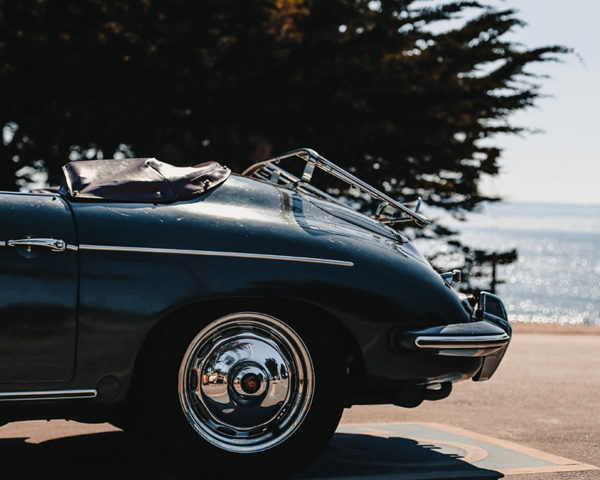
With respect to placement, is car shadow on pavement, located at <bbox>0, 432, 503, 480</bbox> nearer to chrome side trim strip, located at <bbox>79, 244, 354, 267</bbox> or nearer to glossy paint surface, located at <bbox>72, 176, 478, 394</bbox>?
glossy paint surface, located at <bbox>72, 176, 478, 394</bbox>

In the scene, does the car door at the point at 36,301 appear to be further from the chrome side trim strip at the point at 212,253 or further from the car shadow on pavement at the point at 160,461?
the car shadow on pavement at the point at 160,461

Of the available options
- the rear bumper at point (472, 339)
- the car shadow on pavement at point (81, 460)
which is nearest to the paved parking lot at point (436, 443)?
the car shadow on pavement at point (81, 460)

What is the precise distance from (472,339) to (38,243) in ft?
6.05

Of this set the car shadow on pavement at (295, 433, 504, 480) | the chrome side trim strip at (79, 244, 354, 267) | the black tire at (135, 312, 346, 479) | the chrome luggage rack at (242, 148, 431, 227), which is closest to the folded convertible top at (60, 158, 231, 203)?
the chrome side trim strip at (79, 244, 354, 267)

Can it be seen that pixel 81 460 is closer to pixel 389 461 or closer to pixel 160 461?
pixel 160 461

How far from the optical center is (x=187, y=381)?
11.6 feet

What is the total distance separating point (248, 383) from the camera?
3641 millimetres

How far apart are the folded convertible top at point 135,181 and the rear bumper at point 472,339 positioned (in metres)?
1.08

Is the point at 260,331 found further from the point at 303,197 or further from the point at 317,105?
the point at 317,105

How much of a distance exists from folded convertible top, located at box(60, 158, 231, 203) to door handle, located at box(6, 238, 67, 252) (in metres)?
0.32

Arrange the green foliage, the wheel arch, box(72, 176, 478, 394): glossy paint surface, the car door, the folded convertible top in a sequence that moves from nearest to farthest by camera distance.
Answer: the car door → box(72, 176, 478, 394): glossy paint surface → the wheel arch → the folded convertible top → the green foliage

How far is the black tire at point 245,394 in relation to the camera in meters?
3.51

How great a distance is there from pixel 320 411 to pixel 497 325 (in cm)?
103

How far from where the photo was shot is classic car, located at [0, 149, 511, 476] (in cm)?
338
